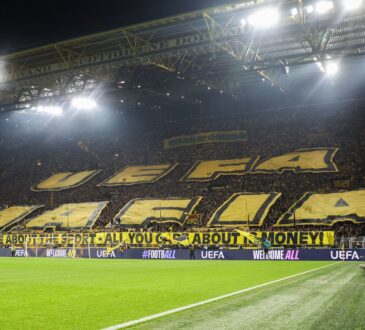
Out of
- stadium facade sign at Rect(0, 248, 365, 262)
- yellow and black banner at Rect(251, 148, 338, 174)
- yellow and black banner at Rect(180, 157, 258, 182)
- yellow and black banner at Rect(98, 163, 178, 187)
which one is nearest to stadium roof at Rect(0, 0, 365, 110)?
yellow and black banner at Rect(251, 148, 338, 174)

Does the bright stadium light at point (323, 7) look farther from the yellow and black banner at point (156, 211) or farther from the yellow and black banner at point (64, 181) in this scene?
the yellow and black banner at point (64, 181)

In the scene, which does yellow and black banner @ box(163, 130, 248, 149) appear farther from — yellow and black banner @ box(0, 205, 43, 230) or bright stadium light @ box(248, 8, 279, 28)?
bright stadium light @ box(248, 8, 279, 28)

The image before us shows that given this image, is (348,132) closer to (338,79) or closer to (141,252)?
(338,79)

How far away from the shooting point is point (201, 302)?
31.3 ft

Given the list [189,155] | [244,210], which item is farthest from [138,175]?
[244,210]

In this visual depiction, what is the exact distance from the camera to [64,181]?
181 ft

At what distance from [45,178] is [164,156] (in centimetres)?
1481

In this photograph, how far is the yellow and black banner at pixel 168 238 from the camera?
110ft

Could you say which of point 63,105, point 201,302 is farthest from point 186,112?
point 201,302

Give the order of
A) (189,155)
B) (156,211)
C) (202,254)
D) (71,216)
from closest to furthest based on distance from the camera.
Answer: (202,254), (156,211), (71,216), (189,155)

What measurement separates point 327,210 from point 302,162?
7.16 m

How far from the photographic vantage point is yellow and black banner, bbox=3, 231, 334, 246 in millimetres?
33500

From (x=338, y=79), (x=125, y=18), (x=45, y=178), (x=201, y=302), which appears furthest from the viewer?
(x=45, y=178)

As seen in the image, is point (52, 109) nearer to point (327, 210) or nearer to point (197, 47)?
point (197, 47)
